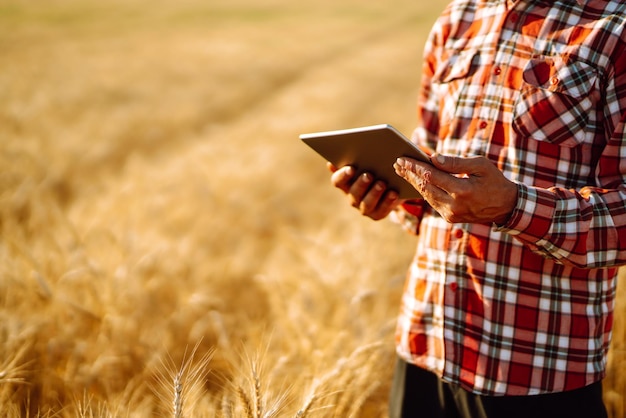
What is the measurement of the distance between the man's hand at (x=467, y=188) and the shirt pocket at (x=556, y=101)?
0.21 m

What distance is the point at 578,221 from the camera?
3.18ft

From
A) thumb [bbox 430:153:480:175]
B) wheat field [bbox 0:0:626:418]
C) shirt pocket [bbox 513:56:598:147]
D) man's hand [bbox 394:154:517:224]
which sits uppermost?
shirt pocket [bbox 513:56:598:147]

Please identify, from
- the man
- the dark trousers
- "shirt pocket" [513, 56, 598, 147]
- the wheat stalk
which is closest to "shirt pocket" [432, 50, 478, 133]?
the man

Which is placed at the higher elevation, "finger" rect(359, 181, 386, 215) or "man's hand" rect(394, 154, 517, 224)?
"man's hand" rect(394, 154, 517, 224)

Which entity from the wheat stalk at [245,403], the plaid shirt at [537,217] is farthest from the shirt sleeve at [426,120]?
the wheat stalk at [245,403]

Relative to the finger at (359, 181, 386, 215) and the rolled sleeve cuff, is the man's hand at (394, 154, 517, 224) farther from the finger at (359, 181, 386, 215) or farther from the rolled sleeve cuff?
the finger at (359, 181, 386, 215)

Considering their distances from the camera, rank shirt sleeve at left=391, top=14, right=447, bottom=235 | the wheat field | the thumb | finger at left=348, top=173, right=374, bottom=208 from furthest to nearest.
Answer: the wheat field → shirt sleeve at left=391, top=14, right=447, bottom=235 → finger at left=348, top=173, right=374, bottom=208 → the thumb

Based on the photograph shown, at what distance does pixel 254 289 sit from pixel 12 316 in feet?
4.23

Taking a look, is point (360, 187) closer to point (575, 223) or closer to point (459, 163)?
point (459, 163)

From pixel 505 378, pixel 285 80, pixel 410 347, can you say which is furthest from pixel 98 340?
pixel 285 80

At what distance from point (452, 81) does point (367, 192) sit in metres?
0.34

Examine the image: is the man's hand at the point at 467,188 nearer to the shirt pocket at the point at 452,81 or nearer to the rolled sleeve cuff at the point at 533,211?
the rolled sleeve cuff at the point at 533,211

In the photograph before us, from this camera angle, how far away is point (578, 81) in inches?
41.3

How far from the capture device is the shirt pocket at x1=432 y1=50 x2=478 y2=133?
1.21m
